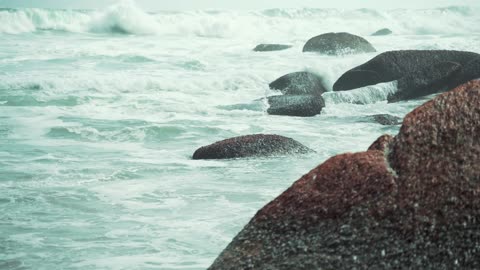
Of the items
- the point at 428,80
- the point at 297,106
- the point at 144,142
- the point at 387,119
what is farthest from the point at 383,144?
the point at 428,80

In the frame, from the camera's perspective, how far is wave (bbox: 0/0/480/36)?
29516 mm

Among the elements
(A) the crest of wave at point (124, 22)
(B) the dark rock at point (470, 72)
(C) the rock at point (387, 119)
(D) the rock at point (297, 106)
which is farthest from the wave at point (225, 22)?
(C) the rock at point (387, 119)

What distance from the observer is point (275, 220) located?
327cm

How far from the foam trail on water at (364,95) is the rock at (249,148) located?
4091mm

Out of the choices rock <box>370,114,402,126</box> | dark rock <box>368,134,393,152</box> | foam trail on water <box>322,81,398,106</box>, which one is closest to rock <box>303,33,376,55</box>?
foam trail on water <box>322,81,398,106</box>

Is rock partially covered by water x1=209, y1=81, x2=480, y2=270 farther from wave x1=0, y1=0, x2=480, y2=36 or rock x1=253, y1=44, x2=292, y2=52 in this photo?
wave x1=0, y1=0, x2=480, y2=36

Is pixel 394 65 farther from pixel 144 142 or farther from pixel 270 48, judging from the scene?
pixel 270 48

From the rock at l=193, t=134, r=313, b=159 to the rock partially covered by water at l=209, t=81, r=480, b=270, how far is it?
14.5 ft

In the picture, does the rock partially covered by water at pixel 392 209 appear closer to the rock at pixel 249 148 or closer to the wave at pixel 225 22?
the rock at pixel 249 148

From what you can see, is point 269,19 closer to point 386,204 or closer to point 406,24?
point 406,24

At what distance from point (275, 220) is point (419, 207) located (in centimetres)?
63

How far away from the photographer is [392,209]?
124 inches

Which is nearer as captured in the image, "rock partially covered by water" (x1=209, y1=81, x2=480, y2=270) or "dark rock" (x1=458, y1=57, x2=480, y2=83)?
"rock partially covered by water" (x1=209, y1=81, x2=480, y2=270)

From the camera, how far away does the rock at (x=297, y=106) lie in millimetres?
10922
